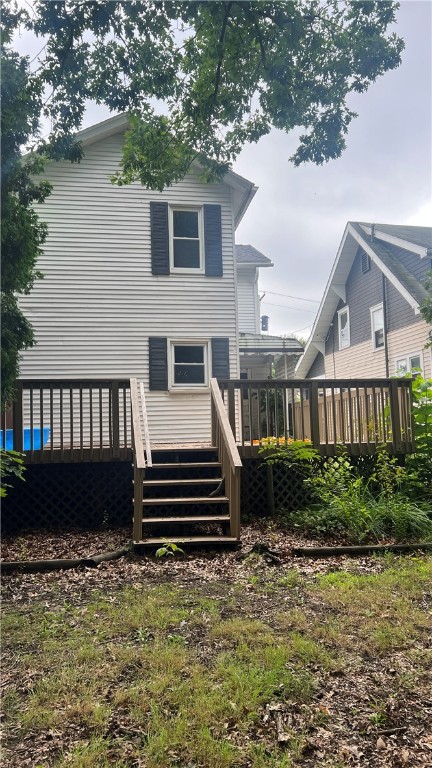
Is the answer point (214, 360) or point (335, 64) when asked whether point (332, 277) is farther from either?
point (335, 64)

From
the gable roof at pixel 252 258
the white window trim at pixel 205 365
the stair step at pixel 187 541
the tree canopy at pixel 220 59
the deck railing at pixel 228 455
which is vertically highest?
the gable roof at pixel 252 258

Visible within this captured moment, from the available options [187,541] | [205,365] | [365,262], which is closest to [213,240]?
[205,365]

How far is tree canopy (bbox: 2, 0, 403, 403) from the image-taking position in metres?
4.70

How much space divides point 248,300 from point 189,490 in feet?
38.7

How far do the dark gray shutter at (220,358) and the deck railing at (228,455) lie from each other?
361 cm

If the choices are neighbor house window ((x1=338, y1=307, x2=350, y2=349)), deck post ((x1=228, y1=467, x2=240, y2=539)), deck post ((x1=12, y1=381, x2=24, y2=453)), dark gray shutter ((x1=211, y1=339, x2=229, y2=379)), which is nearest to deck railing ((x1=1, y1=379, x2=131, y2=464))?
deck post ((x1=12, y1=381, x2=24, y2=453))


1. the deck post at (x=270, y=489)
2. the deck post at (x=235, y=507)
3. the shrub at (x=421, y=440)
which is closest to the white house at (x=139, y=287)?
the deck post at (x=270, y=489)

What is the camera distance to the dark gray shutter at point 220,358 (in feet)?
36.1

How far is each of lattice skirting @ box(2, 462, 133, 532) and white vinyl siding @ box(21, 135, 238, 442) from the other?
12.1ft

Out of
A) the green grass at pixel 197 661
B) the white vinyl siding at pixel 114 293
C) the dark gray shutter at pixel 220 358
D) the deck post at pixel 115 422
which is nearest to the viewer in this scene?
the green grass at pixel 197 661

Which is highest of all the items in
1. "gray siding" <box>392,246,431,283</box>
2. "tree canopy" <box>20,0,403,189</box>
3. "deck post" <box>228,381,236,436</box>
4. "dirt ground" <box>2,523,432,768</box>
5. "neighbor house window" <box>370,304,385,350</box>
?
"gray siding" <box>392,246,431,283</box>

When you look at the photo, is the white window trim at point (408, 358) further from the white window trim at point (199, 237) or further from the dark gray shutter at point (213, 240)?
the white window trim at point (199, 237)

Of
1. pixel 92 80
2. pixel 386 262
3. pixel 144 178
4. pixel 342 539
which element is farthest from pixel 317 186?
pixel 386 262

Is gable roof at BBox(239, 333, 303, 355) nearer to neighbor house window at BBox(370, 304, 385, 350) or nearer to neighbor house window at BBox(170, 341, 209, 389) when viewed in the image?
neighbor house window at BBox(370, 304, 385, 350)
